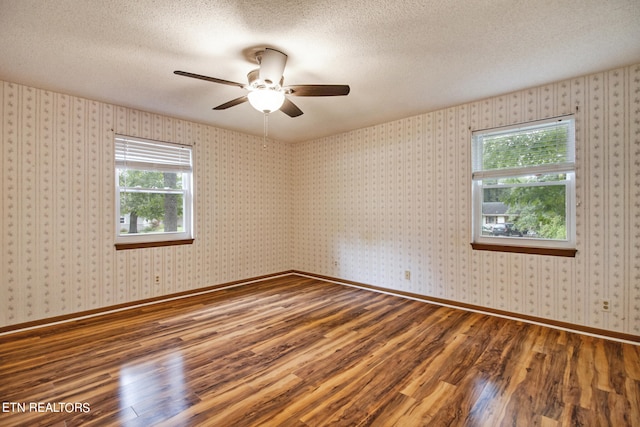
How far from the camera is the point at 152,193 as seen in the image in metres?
4.04

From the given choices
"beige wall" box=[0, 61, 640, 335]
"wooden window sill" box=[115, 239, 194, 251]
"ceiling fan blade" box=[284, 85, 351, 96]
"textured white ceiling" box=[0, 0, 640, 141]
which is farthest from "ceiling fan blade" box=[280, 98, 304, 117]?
"wooden window sill" box=[115, 239, 194, 251]

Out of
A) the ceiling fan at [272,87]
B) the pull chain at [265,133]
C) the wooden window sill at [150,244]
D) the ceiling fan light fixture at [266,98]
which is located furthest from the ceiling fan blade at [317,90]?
the wooden window sill at [150,244]

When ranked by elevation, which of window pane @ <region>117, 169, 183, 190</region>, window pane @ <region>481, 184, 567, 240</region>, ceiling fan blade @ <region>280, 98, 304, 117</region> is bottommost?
window pane @ <region>481, 184, 567, 240</region>

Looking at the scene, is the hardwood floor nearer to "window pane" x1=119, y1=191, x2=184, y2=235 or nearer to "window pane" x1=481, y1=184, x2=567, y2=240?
"window pane" x1=481, y1=184, x2=567, y2=240

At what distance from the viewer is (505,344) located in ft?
8.93

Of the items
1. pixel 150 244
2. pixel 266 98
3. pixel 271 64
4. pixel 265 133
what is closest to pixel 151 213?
pixel 150 244

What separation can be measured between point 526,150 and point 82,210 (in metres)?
5.00

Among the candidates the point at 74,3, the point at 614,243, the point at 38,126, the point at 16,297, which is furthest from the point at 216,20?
the point at 614,243

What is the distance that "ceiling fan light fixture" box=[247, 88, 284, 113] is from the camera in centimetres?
242

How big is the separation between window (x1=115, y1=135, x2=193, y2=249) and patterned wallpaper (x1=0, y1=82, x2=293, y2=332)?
112mm

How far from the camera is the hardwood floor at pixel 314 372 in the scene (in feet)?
5.89

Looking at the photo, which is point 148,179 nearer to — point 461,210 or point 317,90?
point 317,90

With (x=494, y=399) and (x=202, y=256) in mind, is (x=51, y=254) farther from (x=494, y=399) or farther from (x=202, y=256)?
(x=494, y=399)

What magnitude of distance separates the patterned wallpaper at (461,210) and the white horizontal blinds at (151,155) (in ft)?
6.76
